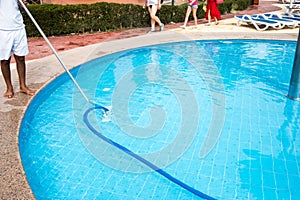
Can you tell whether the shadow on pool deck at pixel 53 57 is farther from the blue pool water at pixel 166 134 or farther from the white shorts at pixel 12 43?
the white shorts at pixel 12 43

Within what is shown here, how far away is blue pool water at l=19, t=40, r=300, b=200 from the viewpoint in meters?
3.17

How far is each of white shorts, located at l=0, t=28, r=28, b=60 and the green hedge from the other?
5.42 meters

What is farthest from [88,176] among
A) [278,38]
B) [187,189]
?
[278,38]

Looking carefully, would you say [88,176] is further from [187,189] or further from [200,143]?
[200,143]

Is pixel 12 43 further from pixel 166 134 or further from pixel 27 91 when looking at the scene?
pixel 166 134

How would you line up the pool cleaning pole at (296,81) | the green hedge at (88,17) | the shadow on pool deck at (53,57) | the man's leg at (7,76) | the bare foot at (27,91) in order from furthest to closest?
1. the green hedge at (88,17)
2. the pool cleaning pole at (296,81)
3. the bare foot at (27,91)
4. the man's leg at (7,76)
5. the shadow on pool deck at (53,57)

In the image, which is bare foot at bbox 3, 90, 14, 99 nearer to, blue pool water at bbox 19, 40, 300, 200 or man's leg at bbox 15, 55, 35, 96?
man's leg at bbox 15, 55, 35, 96

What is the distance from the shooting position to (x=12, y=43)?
13.6 feet

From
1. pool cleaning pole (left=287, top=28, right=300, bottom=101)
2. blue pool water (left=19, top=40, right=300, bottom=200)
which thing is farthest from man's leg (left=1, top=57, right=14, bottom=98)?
pool cleaning pole (left=287, top=28, right=300, bottom=101)

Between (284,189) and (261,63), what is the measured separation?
176 inches

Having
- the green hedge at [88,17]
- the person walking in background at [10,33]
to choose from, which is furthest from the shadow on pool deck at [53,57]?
the person walking in background at [10,33]

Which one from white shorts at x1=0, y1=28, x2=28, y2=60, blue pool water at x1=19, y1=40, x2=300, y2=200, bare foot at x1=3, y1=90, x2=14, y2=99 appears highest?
white shorts at x1=0, y1=28, x2=28, y2=60

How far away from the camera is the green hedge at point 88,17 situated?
945cm

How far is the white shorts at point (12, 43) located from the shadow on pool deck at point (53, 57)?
0.68 m
